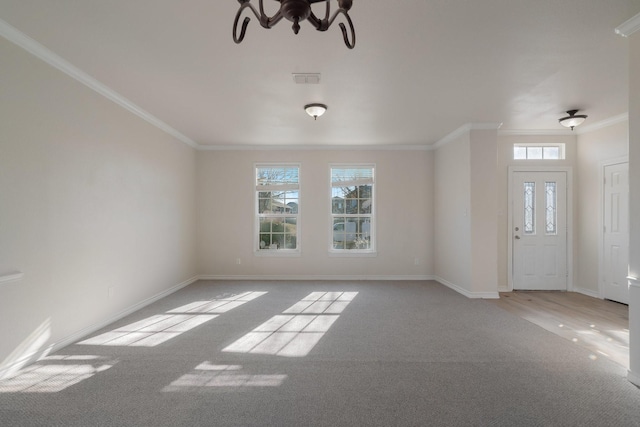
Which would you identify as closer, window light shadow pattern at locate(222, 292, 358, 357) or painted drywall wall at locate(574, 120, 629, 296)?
window light shadow pattern at locate(222, 292, 358, 357)

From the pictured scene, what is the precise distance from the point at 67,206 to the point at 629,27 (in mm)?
4911

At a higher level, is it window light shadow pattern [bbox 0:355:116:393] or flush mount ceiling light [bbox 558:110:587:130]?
flush mount ceiling light [bbox 558:110:587:130]

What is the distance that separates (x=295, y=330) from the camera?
11.6ft

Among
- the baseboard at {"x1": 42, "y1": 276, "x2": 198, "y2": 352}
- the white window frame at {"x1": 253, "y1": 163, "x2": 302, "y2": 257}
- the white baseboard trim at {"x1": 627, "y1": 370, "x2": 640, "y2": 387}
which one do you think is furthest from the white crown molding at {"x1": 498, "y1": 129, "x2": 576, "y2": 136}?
the baseboard at {"x1": 42, "y1": 276, "x2": 198, "y2": 352}

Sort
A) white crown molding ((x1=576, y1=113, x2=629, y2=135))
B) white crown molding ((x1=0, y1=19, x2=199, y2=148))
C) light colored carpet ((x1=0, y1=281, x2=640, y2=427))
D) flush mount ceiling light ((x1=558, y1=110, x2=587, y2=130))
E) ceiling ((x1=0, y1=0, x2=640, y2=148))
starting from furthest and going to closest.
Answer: white crown molding ((x1=576, y1=113, x2=629, y2=135))
flush mount ceiling light ((x1=558, y1=110, x2=587, y2=130))
white crown molding ((x1=0, y1=19, x2=199, y2=148))
ceiling ((x1=0, y1=0, x2=640, y2=148))
light colored carpet ((x1=0, y1=281, x2=640, y2=427))

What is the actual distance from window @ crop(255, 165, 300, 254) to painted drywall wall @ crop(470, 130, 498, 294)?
10.5 ft

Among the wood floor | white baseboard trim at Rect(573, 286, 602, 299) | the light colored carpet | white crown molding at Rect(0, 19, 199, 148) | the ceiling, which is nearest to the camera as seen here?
the light colored carpet

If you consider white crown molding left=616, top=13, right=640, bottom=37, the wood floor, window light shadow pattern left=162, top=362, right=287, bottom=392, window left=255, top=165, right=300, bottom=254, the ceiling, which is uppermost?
the ceiling

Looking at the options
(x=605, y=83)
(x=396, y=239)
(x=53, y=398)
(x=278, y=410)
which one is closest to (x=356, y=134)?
(x=396, y=239)

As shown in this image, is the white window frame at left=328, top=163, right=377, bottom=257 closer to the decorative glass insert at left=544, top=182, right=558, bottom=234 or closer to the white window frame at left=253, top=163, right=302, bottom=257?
the white window frame at left=253, top=163, right=302, bottom=257

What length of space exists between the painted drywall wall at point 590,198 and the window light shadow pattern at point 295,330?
153 inches

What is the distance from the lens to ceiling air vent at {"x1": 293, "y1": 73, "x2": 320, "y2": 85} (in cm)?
318

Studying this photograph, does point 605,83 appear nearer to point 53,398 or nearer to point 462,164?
point 462,164

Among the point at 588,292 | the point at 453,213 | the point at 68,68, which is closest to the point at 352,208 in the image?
the point at 453,213
